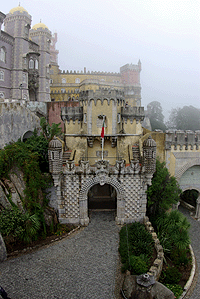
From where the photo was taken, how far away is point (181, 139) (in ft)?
67.4

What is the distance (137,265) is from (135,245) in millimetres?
1984

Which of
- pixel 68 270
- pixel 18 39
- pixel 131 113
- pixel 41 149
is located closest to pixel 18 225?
pixel 68 270

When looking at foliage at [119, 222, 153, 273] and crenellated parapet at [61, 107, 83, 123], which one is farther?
crenellated parapet at [61, 107, 83, 123]

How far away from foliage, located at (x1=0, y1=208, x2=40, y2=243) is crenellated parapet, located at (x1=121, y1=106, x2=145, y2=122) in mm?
11487

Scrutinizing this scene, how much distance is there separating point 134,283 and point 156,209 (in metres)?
8.22

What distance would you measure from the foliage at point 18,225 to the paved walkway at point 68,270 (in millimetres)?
1313

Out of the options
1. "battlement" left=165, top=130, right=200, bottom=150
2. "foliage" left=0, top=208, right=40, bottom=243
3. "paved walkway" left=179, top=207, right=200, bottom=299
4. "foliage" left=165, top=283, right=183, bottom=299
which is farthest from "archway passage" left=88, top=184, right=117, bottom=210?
"foliage" left=165, top=283, right=183, bottom=299

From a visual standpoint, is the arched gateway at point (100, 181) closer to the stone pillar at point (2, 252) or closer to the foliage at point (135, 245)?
the foliage at point (135, 245)

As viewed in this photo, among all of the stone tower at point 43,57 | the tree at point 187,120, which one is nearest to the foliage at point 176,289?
the stone tower at point 43,57

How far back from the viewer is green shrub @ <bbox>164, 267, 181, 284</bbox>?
1306 cm

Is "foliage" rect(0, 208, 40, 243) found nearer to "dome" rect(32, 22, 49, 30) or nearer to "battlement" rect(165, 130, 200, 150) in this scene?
"battlement" rect(165, 130, 200, 150)

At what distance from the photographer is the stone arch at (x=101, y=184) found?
55.3 feet

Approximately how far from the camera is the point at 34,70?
42562 mm

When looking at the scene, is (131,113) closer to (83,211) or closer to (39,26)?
(83,211)
